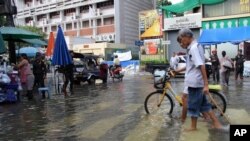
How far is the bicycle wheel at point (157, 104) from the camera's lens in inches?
419

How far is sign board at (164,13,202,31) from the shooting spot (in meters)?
38.6

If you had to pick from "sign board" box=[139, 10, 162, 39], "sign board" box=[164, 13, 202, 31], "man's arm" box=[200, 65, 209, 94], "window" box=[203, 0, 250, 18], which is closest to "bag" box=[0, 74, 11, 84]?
"man's arm" box=[200, 65, 209, 94]

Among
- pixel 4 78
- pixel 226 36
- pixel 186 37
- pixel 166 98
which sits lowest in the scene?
pixel 166 98

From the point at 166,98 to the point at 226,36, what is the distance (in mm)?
22040

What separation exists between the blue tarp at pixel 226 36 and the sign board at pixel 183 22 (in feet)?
17.2

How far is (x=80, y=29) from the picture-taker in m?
65.8

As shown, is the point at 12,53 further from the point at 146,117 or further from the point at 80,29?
the point at 80,29

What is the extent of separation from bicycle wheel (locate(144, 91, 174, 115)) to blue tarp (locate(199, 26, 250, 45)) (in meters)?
20.2

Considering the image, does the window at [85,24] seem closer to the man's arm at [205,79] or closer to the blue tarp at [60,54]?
the blue tarp at [60,54]

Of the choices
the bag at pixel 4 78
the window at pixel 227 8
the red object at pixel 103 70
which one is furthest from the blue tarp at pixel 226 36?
the bag at pixel 4 78

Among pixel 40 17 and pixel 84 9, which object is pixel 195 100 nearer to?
pixel 84 9

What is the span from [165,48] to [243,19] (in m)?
8.53

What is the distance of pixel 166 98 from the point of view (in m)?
10.6

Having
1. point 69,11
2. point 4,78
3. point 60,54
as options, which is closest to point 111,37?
point 69,11
